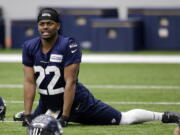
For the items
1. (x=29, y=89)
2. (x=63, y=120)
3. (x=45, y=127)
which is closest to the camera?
(x=45, y=127)

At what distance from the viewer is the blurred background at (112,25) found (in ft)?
78.6

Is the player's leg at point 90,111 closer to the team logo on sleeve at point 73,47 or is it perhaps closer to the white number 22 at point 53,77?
the white number 22 at point 53,77

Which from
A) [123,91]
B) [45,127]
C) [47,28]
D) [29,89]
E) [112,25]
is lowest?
[112,25]

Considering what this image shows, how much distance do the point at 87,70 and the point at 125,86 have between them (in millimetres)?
3789

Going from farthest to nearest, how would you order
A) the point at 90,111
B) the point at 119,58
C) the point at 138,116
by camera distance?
the point at 119,58
the point at 138,116
the point at 90,111

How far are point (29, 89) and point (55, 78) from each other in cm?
30

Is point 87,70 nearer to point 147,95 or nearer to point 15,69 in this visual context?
point 15,69

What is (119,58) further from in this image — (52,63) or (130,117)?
(52,63)

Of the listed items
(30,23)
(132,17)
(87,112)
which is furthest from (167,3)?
(87,112)

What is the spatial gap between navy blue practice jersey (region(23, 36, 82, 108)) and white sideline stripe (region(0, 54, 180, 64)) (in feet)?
37.0

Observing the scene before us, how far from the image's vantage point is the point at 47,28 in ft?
29.1

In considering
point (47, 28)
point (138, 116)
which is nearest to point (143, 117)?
point (138, 116)

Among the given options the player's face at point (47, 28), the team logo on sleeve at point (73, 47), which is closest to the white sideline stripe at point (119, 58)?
the team logo on sleeve at point (73, 47)

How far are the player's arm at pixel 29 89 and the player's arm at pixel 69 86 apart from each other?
0.38m
